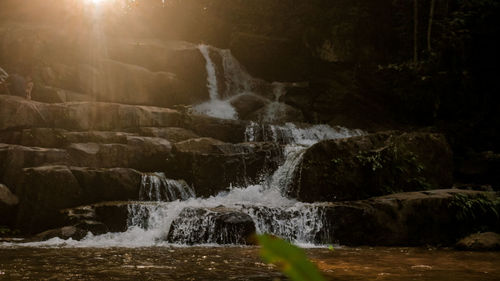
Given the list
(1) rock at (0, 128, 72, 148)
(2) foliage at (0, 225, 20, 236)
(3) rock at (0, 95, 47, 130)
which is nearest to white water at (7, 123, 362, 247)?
(2) foliage at (0, 225, 20, 236)

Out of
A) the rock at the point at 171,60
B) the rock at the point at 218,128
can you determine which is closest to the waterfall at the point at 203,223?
the rock at the point at 218,128

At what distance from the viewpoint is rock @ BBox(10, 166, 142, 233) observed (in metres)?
9.67

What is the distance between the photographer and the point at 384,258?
611cm

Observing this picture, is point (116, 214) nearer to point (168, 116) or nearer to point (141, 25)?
point (168, 116)

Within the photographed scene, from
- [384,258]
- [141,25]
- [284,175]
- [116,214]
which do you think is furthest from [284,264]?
[141,25]

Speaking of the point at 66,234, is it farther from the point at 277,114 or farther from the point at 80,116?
the point at 277,114

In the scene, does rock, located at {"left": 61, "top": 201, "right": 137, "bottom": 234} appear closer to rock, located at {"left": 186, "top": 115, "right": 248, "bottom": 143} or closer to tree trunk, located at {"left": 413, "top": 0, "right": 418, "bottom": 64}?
rock, located at {"left": 186, "top": 115, "right": 248, "bottom": 143}

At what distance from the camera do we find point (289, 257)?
404mm

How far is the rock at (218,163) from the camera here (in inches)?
469

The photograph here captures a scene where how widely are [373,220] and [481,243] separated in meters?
1.84

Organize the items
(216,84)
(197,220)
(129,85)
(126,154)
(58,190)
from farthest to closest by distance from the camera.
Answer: (216,84), (129,85), (126,154), (58,190), (197,220)

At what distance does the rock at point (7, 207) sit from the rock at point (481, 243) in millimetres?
9321

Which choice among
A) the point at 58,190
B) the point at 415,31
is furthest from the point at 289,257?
the point at 415,31

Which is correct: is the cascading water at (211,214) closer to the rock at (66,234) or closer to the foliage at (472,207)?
the rock at (66,234)
